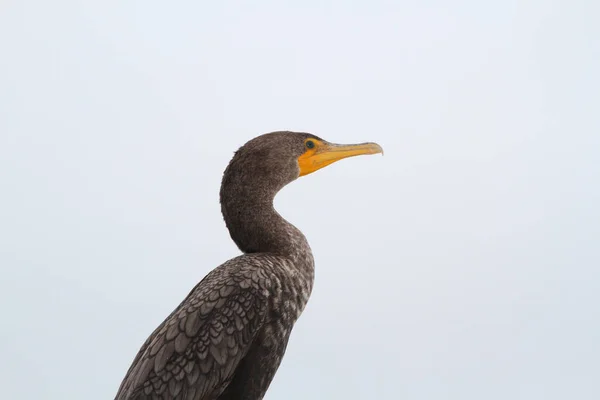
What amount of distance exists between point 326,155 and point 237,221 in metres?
0.68

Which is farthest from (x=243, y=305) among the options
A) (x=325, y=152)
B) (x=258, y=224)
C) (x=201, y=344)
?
(x=325, y=152)

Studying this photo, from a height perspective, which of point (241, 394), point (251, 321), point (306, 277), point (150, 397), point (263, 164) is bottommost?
point (150, 397)

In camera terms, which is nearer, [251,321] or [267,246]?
[251,321]

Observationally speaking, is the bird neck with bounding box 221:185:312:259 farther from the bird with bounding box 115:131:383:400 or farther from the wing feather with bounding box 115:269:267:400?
the wing feather with bounding box 115:269:267:400

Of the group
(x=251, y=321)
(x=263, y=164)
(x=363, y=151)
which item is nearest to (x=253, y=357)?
(x=251, y=321)

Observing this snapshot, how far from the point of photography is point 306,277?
3934 mm

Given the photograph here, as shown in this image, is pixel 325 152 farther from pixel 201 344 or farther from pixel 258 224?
pixel 201 344

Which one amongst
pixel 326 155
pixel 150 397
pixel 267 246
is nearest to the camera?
pixel 150 397

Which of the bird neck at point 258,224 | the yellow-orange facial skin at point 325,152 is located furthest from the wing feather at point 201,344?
the yellow-orange facial skin at point 325,152

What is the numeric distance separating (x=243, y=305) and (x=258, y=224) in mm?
479

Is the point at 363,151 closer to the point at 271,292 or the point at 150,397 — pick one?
the point at 271,292

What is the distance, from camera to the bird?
3539 millimetres

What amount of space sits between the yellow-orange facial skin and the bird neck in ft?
1.15

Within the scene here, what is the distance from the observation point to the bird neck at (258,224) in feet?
13.0
